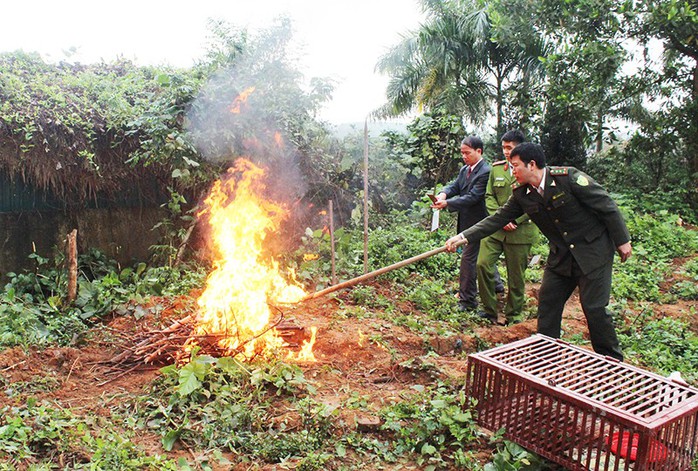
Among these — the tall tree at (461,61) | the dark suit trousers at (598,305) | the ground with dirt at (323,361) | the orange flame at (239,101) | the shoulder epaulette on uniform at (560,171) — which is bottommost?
A: the ground with dirt at (323,361)

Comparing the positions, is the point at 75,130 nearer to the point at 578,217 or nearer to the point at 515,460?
the point at 578,217

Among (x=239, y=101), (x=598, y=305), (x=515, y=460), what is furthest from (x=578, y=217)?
(x=239, y=101)

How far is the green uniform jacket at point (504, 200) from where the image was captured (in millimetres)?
6871

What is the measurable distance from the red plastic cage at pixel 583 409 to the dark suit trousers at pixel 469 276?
2929mm

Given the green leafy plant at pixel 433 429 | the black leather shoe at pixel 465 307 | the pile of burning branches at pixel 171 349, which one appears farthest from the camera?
the black leather shoe at pixel 465 307

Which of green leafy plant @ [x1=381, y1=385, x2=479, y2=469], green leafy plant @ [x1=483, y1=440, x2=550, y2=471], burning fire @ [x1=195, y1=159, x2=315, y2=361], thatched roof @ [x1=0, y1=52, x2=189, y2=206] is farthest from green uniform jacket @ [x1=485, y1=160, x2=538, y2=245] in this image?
thatched roof @ [x1=0, y1=52, x2=189, y2=206]

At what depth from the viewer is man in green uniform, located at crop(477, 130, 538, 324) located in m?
6.88

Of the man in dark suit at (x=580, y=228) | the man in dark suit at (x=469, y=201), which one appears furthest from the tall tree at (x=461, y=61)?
the man in dark suit at (x=580, y=228)

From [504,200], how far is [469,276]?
113 centimetres

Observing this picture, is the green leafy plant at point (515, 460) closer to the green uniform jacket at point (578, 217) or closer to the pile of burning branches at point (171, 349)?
the green uniform jacket at point (578, 217)

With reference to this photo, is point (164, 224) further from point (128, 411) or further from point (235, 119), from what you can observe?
point (128, 411)

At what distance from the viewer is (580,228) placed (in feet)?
16.4

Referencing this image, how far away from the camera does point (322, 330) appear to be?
631 centimetres

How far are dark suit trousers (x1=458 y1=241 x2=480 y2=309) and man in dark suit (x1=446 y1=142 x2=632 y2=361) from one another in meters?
2.19
